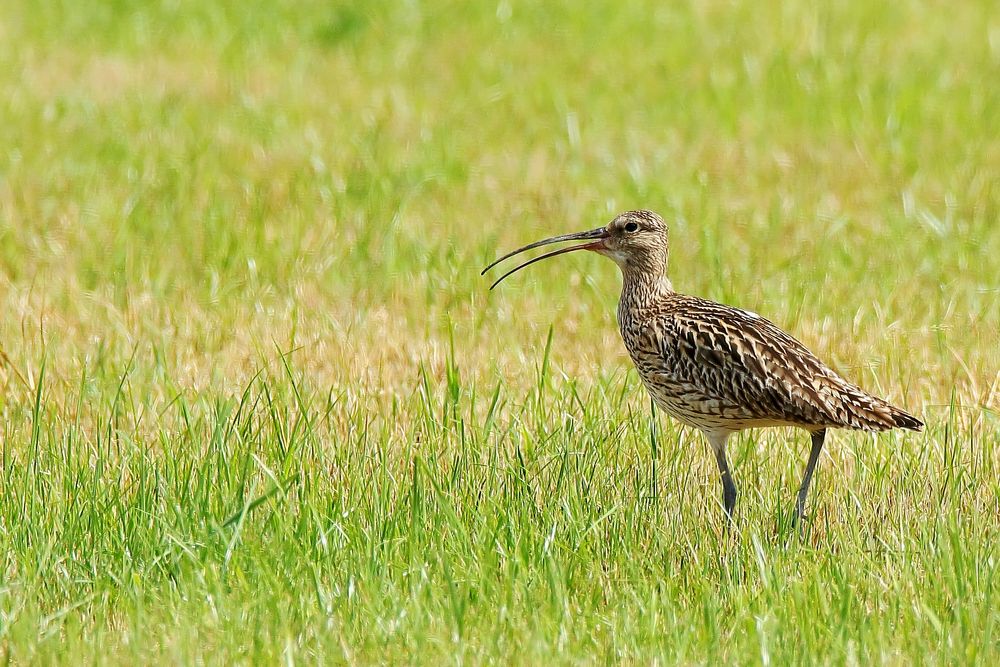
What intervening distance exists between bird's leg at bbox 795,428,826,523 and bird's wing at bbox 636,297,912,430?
188mm

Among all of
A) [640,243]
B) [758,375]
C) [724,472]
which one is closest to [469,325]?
[640,243]

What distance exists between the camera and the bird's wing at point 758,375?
5301 mm

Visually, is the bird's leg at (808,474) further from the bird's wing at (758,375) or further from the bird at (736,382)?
the bird's wing at (758,375)

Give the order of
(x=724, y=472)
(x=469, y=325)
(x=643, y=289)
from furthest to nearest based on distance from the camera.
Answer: (x=469, y=325), (x=643, y=289), (x=724, y=472)

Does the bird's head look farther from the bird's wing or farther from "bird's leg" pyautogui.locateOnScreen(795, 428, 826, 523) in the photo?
"bird's leg" pyautogui.locateOnScreen(795, 428, 826, 523)

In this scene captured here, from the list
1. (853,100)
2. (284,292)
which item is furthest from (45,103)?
(853,100)

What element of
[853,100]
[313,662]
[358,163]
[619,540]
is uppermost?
[853,100]

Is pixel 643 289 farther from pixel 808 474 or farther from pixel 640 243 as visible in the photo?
pixel 808 474

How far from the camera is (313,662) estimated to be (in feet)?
14.1

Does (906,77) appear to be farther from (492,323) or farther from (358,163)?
(492,323)

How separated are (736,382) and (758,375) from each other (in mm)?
76

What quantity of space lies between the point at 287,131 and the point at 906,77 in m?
4.47

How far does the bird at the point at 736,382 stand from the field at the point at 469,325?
0.73ft

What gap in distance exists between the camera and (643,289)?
6.01 meters
